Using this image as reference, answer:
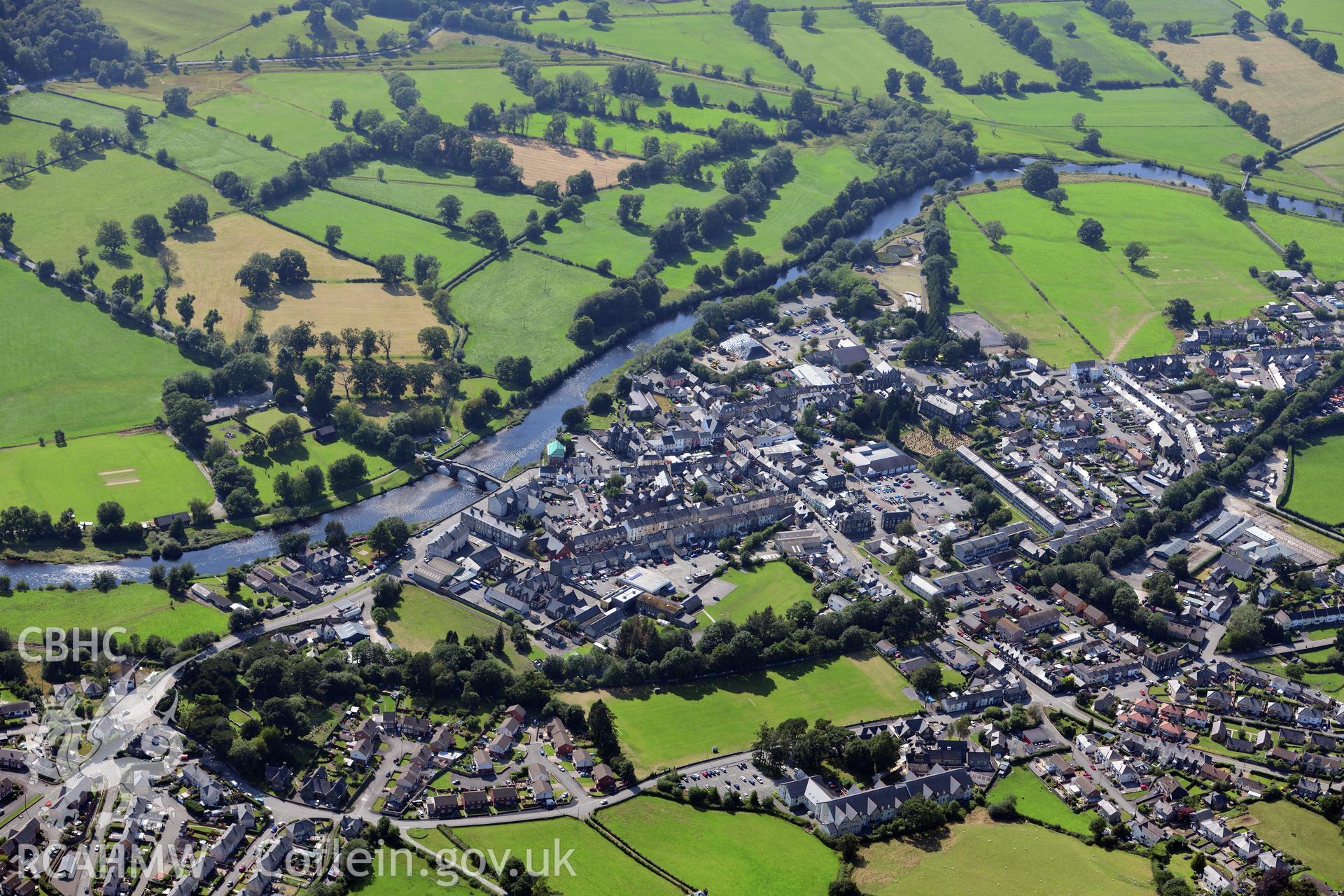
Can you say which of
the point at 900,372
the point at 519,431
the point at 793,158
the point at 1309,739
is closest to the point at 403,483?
the point at 519,431

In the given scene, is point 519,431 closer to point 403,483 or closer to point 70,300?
point 403,483

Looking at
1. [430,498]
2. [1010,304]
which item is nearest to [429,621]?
[430,498]

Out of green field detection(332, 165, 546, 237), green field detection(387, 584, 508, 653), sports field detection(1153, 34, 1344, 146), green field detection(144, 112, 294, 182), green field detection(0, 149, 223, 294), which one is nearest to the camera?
green field detection(387, 584, 508, 653)

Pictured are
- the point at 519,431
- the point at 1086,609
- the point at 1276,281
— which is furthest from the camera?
the point at 1276,281

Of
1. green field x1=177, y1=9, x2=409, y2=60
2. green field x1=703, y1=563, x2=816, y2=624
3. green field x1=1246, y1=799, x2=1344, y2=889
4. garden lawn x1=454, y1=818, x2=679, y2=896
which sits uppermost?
green field x1=177, y1=9, x2=409, y2=60

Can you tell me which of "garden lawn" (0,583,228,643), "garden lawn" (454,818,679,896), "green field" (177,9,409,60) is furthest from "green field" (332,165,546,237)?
"garden lawn" (454,818,679,896)

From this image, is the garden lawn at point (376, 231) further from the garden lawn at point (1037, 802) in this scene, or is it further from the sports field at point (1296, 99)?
the sports field at point (1296, 99)

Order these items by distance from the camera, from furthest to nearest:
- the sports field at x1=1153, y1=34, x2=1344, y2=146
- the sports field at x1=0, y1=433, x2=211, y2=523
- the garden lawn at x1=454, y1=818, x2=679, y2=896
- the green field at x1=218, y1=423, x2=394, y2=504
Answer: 1. the sports field at x1=1153, y1=34, x2=1344, y2=146
2. the green field at x1=218, y1=423, x2=394, y2=504
3. the sports field at x1=0, y1=433, x2=211, y2=523
4. the garden lawn at x1=454, y1=818, x2=679, y2=896

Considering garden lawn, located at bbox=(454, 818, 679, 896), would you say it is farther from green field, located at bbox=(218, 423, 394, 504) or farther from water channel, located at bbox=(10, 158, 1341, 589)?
green field, located at bbox=(218, 423, 394, 504)
